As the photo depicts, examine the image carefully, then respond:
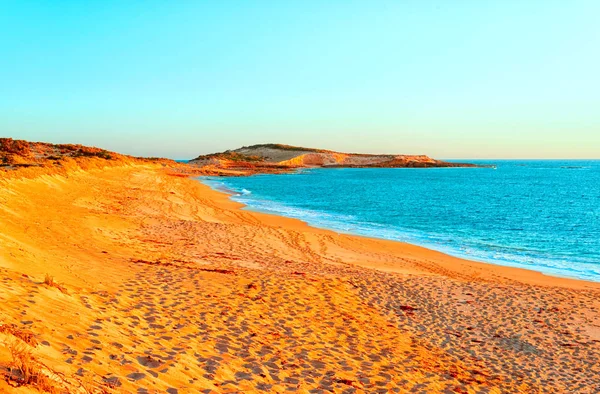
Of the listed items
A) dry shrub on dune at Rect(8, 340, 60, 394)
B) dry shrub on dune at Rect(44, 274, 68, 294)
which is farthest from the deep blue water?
dry shrub on dune at Rect(8, 340, 60, 394)

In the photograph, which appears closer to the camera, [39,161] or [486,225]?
[486,225]

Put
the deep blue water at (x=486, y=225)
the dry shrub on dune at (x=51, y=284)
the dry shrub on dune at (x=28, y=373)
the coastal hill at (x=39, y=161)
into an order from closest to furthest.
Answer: the dry shrub on dune at (x=28, y=373)
the dry shrub on dune at (x=51, y=284)
the deep blue water at (x=486, y=225)
the coastal hill at (x=39, y=161)

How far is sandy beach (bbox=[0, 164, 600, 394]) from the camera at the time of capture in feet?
21.2

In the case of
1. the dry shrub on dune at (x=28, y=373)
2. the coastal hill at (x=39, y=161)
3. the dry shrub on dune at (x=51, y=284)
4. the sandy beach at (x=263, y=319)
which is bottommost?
the sandy beach at (x=263, y=319)

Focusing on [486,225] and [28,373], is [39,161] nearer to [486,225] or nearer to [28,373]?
[486,225]

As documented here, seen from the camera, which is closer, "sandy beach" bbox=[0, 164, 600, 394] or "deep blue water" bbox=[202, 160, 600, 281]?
"sandy beach" bbox=[0, 164, 600, 394]

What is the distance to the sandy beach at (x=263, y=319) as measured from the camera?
6461 millimetres

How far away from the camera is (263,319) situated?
991 centimetres

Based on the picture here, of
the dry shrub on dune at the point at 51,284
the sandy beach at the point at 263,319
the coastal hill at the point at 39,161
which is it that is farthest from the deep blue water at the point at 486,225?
the dry shrub on dune at the point at 51,284

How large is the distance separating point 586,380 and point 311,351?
5.79 m

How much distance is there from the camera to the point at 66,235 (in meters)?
16.1

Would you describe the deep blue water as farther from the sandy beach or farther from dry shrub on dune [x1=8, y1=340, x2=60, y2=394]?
dry shrub on dune [x1=8, y1=340, x2=60, y2=394]

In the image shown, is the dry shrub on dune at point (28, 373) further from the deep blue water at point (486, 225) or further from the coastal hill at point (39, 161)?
the coastal hill at point (39, 161)

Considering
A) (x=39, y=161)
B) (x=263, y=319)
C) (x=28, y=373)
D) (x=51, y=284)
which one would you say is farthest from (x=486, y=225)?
(x=39, y=161)
